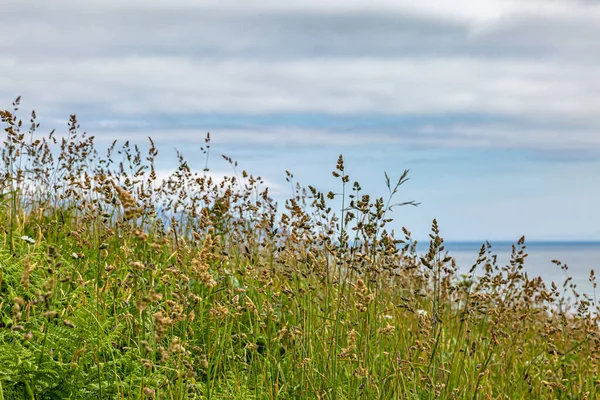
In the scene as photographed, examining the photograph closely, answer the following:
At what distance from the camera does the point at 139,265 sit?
2.22 metres

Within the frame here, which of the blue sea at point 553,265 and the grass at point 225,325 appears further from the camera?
the blue sea at point 553,265

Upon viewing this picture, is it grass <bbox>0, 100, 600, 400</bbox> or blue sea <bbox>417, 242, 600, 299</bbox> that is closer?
grass <bbox>0, 100, 600, 400</bbox>

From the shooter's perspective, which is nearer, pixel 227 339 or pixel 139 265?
pixel 139 265

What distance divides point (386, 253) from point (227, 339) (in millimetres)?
1396

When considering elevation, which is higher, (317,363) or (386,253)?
(386,253)

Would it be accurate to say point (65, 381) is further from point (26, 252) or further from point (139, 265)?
point (26, 252)

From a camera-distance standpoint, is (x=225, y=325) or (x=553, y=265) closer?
(x=225, y=325)

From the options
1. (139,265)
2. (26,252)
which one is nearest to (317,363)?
(139,265)

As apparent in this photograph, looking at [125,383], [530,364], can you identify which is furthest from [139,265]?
[530,364]

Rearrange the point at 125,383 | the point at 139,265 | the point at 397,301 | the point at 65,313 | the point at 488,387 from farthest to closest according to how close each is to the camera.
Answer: the point at 397,301, the point at 488,387, the point at 65,313, the point at 125,383, the point at 139,265

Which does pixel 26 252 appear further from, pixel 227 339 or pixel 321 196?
pixel 321 196

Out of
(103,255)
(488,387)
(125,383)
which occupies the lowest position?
(488,387)

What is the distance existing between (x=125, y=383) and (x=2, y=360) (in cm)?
68

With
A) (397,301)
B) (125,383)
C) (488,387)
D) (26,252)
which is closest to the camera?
(125,383)
